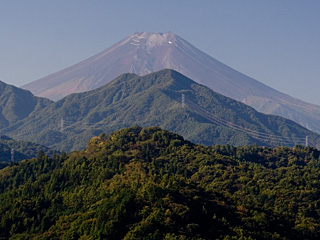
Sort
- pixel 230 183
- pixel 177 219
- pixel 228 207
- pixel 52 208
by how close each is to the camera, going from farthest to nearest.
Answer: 1. pixel 230 183
2. pixel 52 208
3. pixel 228 207
4. pixel 177 219

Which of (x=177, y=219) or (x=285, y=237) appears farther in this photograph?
(x=285, y=237)

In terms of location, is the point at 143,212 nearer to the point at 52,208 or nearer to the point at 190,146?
the point at 52,208

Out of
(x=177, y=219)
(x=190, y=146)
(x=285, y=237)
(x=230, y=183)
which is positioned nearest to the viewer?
(x=177, y=219)

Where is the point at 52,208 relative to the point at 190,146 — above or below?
below

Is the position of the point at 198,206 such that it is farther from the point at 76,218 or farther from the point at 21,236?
the point at 21,236

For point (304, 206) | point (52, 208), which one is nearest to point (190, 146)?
point (304, 206)

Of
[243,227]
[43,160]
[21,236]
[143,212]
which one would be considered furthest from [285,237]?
[43,160]
